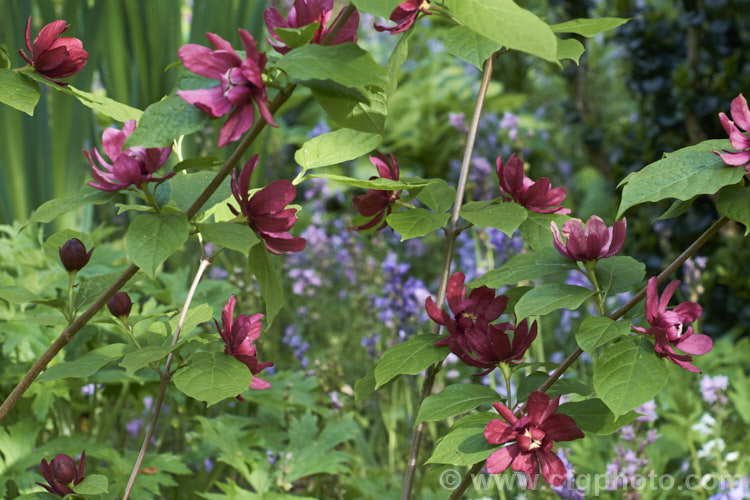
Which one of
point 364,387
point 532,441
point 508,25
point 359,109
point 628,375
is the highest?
point 508,25

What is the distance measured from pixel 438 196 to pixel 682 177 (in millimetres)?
350

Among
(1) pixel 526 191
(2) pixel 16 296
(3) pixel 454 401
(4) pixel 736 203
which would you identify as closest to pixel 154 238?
(2) pixel 16 296

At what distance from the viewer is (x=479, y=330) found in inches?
35.5

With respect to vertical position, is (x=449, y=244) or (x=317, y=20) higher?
(x=317, y=20)

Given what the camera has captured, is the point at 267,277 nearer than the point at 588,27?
Yes

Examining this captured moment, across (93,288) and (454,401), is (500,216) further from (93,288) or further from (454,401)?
(93,288)

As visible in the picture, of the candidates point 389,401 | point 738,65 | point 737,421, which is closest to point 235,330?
point 389,401

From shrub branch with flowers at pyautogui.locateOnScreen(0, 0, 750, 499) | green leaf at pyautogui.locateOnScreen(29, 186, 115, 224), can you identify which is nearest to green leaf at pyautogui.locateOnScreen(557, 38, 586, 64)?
shrub branch with flowers at pyautogui.locateOnScreen(0, 0, 750, 499)

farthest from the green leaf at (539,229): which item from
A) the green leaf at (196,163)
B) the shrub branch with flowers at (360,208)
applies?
the green leaf at (196,163)

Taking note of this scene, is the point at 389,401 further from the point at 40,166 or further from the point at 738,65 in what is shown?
the point at 738,65

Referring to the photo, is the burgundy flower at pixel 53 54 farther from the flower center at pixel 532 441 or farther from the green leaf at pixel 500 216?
the flower center at pixel 532 441

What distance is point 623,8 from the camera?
3559mm

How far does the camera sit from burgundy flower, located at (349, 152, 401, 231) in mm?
1022

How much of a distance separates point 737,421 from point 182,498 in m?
1.95
